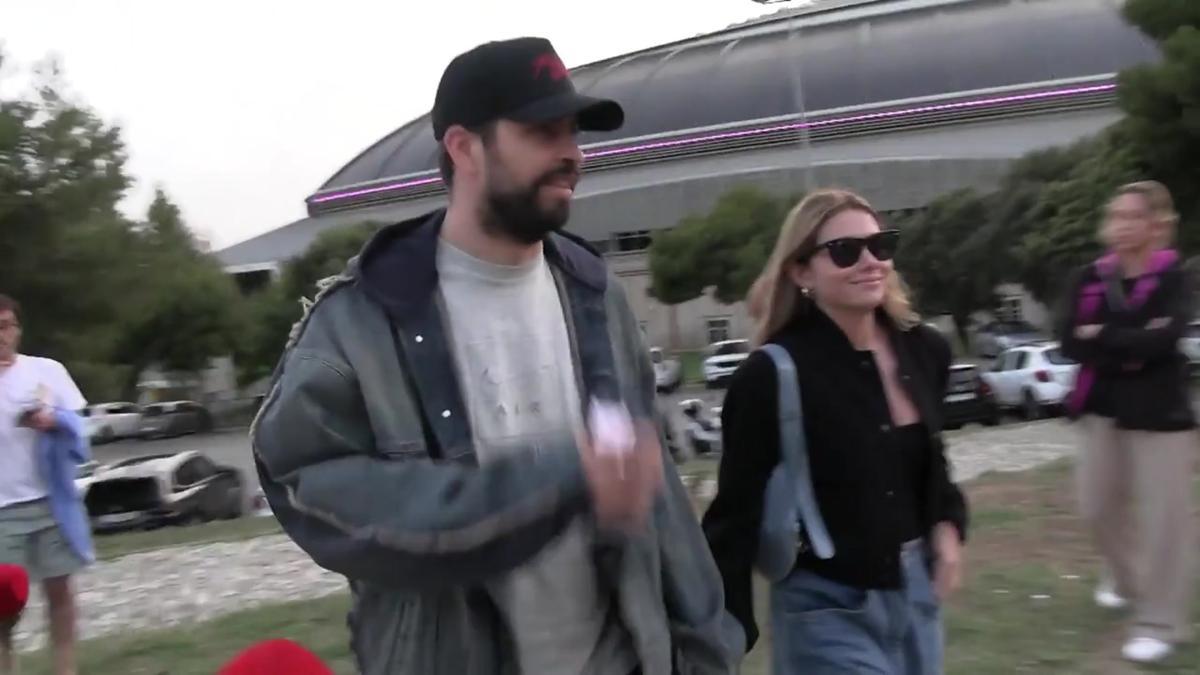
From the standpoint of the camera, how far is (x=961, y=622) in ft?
21.3

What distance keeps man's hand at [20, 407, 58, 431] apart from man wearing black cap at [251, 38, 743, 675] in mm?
3944

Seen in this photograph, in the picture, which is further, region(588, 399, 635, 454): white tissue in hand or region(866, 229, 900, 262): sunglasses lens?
region(866, 229, 900, 262): sunglasses lens

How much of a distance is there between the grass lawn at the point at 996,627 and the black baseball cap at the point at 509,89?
141 inches

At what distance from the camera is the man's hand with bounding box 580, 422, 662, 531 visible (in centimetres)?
188

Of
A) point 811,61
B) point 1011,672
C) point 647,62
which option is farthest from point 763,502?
point 647,62

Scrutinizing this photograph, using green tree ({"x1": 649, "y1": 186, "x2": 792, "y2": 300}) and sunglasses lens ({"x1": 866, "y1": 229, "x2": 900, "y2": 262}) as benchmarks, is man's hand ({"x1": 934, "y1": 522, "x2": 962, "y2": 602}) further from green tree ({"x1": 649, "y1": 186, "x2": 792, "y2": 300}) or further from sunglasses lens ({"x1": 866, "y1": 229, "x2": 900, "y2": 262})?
green tree ({"x1": 649, "y1": 186, "x2": 792, "y2": 300})

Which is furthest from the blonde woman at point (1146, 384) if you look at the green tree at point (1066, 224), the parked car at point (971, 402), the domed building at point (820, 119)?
the domed building at point (820, 119)

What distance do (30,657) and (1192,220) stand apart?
72.0ft

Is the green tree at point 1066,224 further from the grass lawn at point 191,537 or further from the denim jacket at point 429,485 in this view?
the denim jacket at point 429,485

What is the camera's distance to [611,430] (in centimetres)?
189

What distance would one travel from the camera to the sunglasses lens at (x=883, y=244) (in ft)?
11.3

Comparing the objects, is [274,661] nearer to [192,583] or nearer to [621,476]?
[621,476]

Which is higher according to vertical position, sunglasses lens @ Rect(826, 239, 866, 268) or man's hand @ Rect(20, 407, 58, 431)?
sunglasses lens @ Rect(826, 239, 866, 268)

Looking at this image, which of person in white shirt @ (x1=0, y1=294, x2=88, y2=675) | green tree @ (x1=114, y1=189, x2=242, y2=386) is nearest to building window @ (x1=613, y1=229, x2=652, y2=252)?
green tree @ (x1=114, y1=189, x2=242, y2=386)
